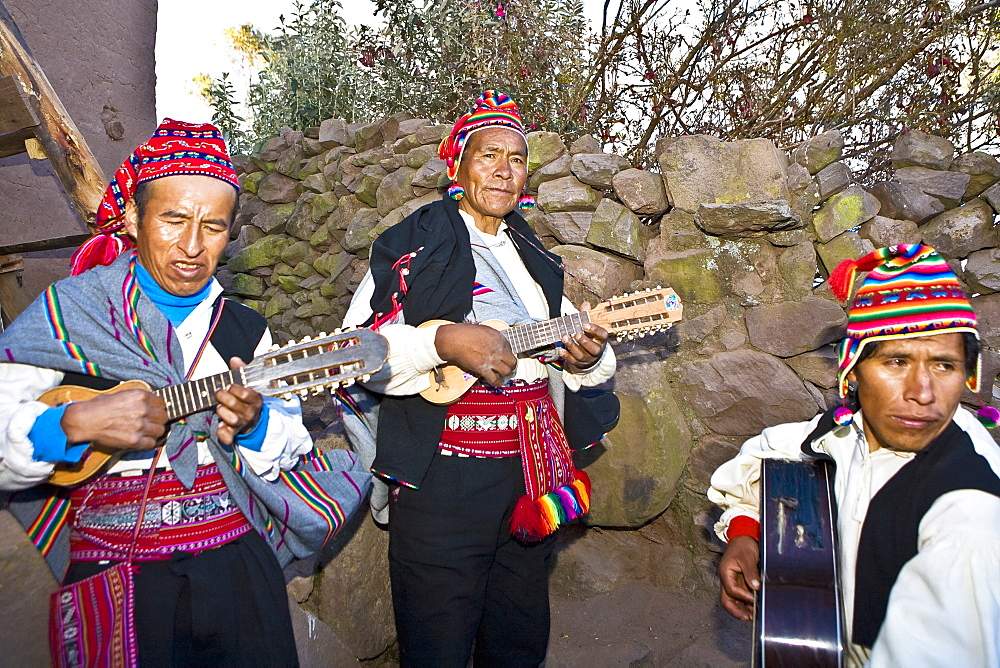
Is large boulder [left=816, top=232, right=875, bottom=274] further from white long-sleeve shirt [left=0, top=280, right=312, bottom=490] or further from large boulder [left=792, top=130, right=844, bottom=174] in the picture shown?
Answer: white long-sleeve shirt [left=0, top=280, right=312, bottom=490]

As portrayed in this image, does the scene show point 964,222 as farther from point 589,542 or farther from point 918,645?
point 918,645

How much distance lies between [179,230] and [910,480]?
1.86 metres

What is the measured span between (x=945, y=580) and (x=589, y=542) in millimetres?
2631

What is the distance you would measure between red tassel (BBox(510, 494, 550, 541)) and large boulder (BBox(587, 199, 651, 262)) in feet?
6.75

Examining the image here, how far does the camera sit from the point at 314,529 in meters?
1.87

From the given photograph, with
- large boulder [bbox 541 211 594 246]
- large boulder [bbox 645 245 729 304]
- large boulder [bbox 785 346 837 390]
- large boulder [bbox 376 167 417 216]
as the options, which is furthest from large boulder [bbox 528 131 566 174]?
large boulder [bbox 785 346 837 390]

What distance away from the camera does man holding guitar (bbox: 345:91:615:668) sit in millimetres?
2201

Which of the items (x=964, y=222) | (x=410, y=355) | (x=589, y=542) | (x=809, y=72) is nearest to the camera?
(x=410, y=355)

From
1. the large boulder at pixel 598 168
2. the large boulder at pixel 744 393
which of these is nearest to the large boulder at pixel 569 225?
the large boulder at pixel 598 168

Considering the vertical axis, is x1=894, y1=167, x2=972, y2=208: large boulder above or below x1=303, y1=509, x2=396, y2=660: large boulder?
above

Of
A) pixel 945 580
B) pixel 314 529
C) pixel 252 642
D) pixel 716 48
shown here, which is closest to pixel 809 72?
pixel 716 48

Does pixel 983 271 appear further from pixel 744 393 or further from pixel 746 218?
pixel 744 393

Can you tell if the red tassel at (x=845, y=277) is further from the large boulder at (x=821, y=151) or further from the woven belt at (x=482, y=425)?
the large boulder at (x=821, y=151)

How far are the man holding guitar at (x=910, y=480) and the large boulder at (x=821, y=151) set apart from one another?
7.65 ft
